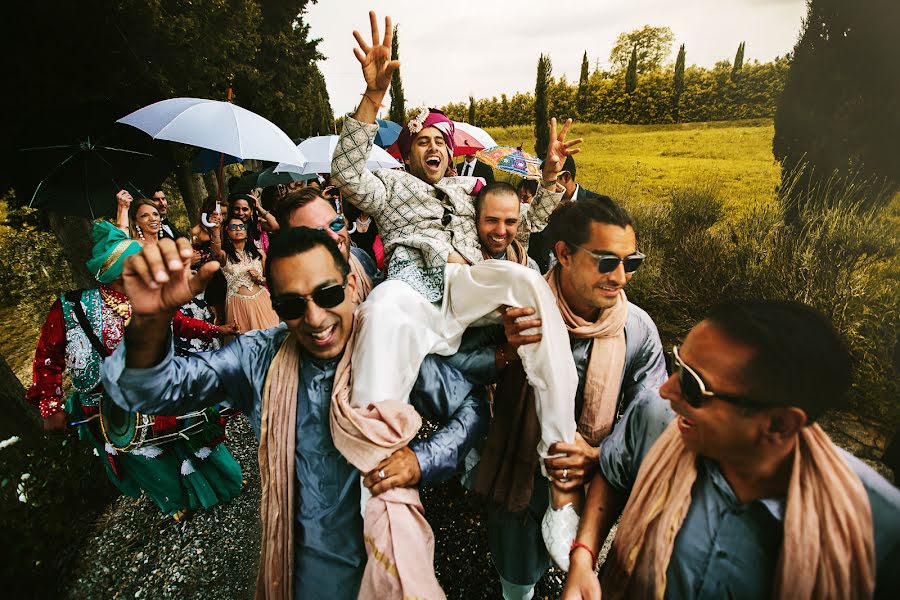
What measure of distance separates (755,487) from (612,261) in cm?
96

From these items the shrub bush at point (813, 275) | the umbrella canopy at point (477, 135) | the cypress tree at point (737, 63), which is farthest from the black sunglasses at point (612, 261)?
the cypress tree at point (737, 63)

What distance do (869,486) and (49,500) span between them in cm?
438

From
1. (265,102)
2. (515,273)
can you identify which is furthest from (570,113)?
(515,273)

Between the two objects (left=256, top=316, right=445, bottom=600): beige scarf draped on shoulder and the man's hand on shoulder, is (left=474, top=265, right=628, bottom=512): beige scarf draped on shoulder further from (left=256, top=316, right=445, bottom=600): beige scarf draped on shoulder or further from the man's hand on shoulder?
(left=256, top=316, right=445, bottom=600): beige scarf draped on shoulder

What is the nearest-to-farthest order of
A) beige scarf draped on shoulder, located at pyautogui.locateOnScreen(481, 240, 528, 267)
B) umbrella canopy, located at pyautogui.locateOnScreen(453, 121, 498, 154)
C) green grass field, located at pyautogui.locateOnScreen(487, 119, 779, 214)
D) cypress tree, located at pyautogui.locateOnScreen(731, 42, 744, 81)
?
beige scarf draped on shoulder, located at pyautogui.locateOnScreen(481, 240, 528, 267), umbrella canopy, located at pyautogui.locateOnScreen(453, 121, 498, 154), green grass field, located at pyautogui.locateOnScreen(487, 119, 779, 214), cypress tree, located at pyautogui.locateOnScreen(731, 42, 744, 81)

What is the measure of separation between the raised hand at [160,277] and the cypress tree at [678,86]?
23.2 metres

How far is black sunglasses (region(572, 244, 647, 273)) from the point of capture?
1738 millimetres

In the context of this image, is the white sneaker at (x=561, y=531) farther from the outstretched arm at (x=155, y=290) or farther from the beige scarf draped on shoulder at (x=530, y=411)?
the outstretched arm at (x=155, y=290)

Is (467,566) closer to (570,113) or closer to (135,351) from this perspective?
(135,351)

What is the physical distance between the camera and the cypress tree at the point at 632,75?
2059cm

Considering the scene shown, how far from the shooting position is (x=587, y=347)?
182 cm

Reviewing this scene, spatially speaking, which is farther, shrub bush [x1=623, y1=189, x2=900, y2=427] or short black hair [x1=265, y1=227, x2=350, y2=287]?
shrub bush [x1=623, y1=189, x2=900, y2=427]

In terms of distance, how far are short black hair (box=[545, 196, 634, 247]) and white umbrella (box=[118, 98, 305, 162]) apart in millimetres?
2887

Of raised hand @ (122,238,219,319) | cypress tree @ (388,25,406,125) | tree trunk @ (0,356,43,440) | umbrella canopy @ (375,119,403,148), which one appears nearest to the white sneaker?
raised hand @ (122,238,219,319)
